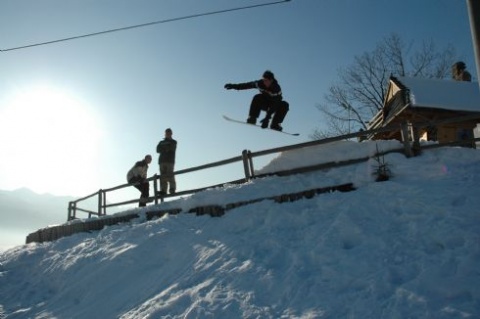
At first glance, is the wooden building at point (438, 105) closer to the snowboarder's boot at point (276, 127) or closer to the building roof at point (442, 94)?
the building roof at point (442, 94)

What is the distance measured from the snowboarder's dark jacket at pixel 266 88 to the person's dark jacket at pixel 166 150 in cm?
374

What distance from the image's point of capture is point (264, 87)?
10.5 meters

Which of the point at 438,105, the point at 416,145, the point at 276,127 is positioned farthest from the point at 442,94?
the point at 276,127

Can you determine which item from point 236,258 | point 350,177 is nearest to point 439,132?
point 350,177

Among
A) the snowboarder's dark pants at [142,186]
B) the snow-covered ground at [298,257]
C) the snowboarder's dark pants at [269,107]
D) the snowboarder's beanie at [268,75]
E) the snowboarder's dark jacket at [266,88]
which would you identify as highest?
the snowboarder's beanie at [268,75]

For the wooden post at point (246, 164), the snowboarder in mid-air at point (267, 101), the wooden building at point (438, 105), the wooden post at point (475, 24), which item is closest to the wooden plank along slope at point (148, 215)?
the wooden post at point (246, 164)

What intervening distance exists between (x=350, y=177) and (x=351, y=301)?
4656 millimetres

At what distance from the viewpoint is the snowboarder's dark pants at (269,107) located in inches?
421

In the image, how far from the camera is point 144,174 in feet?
45.2

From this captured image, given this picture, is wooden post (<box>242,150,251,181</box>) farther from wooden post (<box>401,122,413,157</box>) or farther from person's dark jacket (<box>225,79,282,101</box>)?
wooden post (<box>401,122,413,157</box>)

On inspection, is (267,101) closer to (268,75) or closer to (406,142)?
(268,75)

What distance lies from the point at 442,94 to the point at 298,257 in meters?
17.3

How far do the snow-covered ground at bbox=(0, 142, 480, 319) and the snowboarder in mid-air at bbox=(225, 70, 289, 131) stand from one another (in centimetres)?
127

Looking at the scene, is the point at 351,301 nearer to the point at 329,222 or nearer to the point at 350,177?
the point at 329,222
